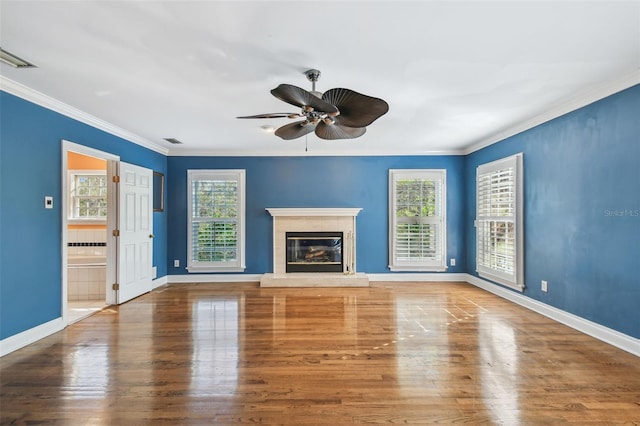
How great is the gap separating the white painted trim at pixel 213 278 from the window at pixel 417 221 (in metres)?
2.75

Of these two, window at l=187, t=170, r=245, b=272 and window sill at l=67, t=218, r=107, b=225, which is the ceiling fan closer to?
window at l=187, t=170, r=245, b=272

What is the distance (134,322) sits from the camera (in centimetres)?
367

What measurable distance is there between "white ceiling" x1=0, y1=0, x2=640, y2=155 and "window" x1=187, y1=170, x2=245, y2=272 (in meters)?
2.11

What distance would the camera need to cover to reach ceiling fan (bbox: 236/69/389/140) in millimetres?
2111

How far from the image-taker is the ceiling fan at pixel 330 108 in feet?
6.93

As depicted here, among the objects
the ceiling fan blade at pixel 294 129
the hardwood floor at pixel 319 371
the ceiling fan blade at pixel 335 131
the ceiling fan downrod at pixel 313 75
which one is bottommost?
the hardwood floor at pixel 319 371

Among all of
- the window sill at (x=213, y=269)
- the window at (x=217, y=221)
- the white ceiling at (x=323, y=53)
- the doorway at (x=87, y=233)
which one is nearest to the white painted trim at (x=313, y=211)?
the window at (x=217, y=221)

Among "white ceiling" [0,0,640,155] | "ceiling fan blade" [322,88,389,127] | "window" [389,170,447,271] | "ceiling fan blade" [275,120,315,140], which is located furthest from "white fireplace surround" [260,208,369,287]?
"ceiling fan blade" [322,88,389,127]

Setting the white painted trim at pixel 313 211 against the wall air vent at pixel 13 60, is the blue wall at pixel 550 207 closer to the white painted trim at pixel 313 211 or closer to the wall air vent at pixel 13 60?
the wall air vent at pixel 13 60

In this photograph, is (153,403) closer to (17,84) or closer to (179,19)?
(179,19)

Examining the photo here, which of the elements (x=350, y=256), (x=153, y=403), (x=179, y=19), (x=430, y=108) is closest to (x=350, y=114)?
(x=179, y=19)

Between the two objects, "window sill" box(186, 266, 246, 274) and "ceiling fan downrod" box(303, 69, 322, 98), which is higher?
"ceiling fan downrod" box(303, 69, 322, 98)

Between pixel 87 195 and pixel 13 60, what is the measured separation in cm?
345

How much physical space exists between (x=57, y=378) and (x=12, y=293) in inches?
44.6
